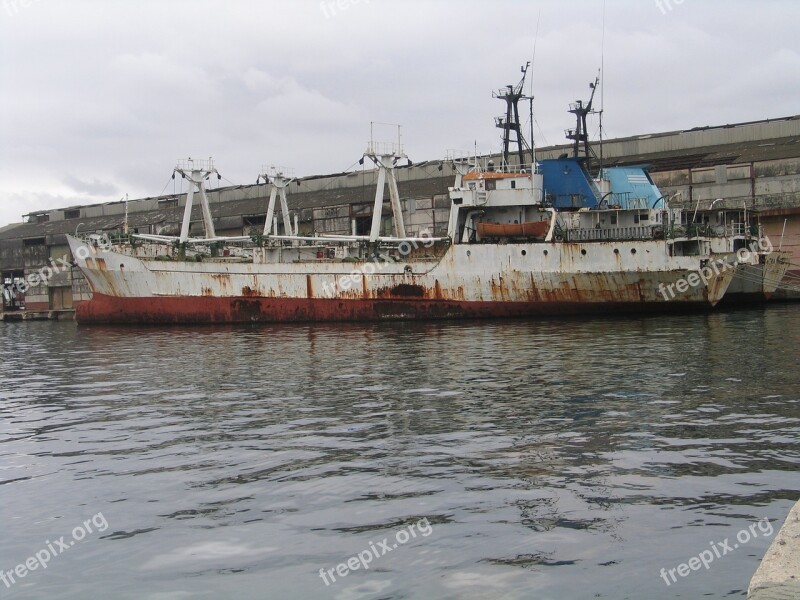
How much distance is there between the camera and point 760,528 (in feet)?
24.3

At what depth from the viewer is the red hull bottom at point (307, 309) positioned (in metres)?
37.2

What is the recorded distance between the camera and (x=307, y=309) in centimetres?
4147

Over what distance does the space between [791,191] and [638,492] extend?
142ft

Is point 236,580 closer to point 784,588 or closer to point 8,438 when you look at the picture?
point 784,588

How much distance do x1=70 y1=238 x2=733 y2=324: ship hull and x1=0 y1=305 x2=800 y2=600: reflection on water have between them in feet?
53.7

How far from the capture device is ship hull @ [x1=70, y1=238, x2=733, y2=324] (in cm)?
3597

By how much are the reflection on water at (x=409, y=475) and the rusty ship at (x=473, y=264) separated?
1655cm

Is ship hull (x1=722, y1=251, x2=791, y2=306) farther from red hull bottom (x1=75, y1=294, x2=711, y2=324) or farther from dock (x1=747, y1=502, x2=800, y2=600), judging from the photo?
dock (x1=747, y1=502, x2=800, y2=600)

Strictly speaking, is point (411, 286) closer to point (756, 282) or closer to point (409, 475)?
point (756, 282)

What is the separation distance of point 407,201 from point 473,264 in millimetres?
19784

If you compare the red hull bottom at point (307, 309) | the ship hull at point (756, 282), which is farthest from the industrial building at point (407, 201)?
the red hull bottom at point (307, 309)

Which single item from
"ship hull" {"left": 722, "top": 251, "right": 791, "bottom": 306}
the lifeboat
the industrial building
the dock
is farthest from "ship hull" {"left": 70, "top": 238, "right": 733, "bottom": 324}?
the dock

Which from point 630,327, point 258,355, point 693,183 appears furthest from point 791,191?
point 258,355

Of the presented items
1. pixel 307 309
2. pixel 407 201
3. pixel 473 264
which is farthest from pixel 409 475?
pixel 407 201
